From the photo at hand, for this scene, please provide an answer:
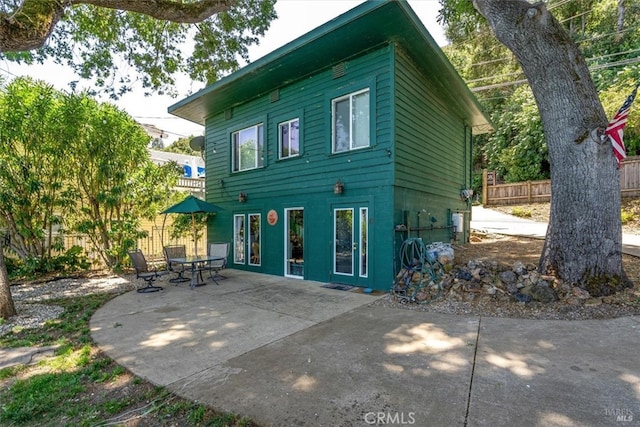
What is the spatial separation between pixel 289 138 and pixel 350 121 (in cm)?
198

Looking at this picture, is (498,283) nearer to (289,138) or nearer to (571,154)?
(571,154)

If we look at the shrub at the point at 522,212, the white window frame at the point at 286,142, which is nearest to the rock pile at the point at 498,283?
the white window frame at the point at 286,142

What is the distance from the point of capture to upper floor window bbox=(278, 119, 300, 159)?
8.32 meters

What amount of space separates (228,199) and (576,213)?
8.67m

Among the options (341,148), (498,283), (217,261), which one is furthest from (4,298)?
(498,283)

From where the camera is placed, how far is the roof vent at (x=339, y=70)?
7230 millimetres

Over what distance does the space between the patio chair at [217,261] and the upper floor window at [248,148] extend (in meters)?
2.50

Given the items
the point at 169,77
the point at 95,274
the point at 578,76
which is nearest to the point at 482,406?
the point at 578,76

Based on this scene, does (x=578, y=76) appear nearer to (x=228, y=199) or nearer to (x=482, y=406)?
(x=482, y=406)

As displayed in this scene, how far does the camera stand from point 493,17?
5.68m

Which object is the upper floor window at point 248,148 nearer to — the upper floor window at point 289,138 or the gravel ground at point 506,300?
the upper floor window at point 289,138

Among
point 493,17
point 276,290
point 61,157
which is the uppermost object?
point 493,17

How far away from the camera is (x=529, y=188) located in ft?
58.7

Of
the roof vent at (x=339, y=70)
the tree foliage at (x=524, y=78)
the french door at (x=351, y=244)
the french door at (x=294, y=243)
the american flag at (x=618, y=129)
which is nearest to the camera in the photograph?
the american flag at (x=618, y=129)
